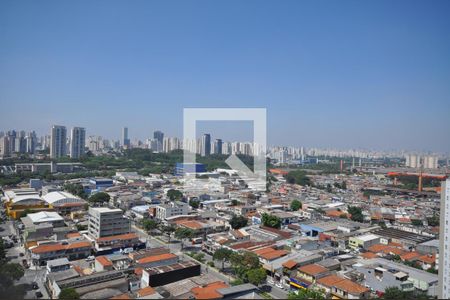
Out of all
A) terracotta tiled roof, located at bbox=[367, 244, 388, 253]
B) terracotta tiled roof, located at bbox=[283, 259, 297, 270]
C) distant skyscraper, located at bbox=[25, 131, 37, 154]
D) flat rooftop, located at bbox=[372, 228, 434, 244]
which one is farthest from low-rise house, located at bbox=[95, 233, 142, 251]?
distant skyscraper, located at bbox=[25, 131, 37, 154]

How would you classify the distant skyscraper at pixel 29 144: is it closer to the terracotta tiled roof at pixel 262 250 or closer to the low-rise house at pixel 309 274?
the terracotta tiled roof at pixel 262 250

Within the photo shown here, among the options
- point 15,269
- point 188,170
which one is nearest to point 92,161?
point 188,170

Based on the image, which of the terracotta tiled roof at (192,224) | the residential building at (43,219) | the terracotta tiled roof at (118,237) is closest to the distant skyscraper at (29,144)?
the residential building at (43,219)

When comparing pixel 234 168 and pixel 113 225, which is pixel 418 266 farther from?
pixel 234 168

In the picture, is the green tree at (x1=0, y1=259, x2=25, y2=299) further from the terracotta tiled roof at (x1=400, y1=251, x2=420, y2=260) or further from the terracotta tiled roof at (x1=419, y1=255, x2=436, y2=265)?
the terracotta tiled roof at (x1=419, y1=255, x2=436, y2=265)

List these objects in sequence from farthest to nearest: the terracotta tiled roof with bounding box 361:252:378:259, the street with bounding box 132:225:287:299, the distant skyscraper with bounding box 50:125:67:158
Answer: the distant skyscraper with bounding box 50:125:67:158, the terracotta tiled roof with bounding box 361:252:378:259, the street with bounding box 132:225:287:299

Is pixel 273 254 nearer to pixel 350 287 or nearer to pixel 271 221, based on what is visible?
pixel 350 287
